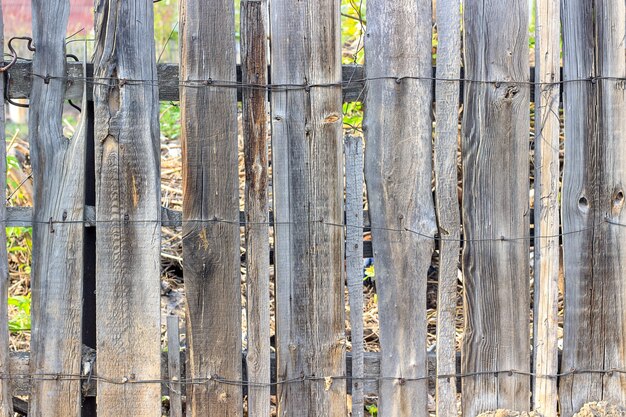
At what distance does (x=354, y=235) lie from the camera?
9.73 ft

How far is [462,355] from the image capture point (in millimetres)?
3078

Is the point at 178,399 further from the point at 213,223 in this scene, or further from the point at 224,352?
the point at 213,223

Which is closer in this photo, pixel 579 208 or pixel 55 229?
→ pixel 55 229

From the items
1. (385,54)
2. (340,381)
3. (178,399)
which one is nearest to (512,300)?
(340,381)

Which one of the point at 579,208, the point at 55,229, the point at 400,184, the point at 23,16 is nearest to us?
the point at 55,229

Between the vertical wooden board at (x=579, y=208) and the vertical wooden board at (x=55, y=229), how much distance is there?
1.98 meters

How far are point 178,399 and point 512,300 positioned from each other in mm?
1419

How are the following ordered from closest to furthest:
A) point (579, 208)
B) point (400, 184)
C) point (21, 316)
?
point (400, 184) → point (579, 208) → point (21, 316)

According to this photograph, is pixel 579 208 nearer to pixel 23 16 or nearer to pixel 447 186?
pixel 447 186

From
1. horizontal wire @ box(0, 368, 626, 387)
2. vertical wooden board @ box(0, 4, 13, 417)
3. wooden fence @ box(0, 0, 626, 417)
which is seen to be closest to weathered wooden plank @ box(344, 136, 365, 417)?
wooden fence @ box(0, 0, 626, 417)

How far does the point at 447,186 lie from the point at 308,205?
1.87 feet

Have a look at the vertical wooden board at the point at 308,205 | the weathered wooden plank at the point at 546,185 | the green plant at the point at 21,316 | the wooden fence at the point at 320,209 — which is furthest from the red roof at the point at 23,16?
the weathered wooden plank at the point at 546,185

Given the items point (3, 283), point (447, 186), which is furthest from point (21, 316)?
point (447, 186)

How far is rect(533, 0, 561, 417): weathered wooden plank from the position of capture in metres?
3.02
